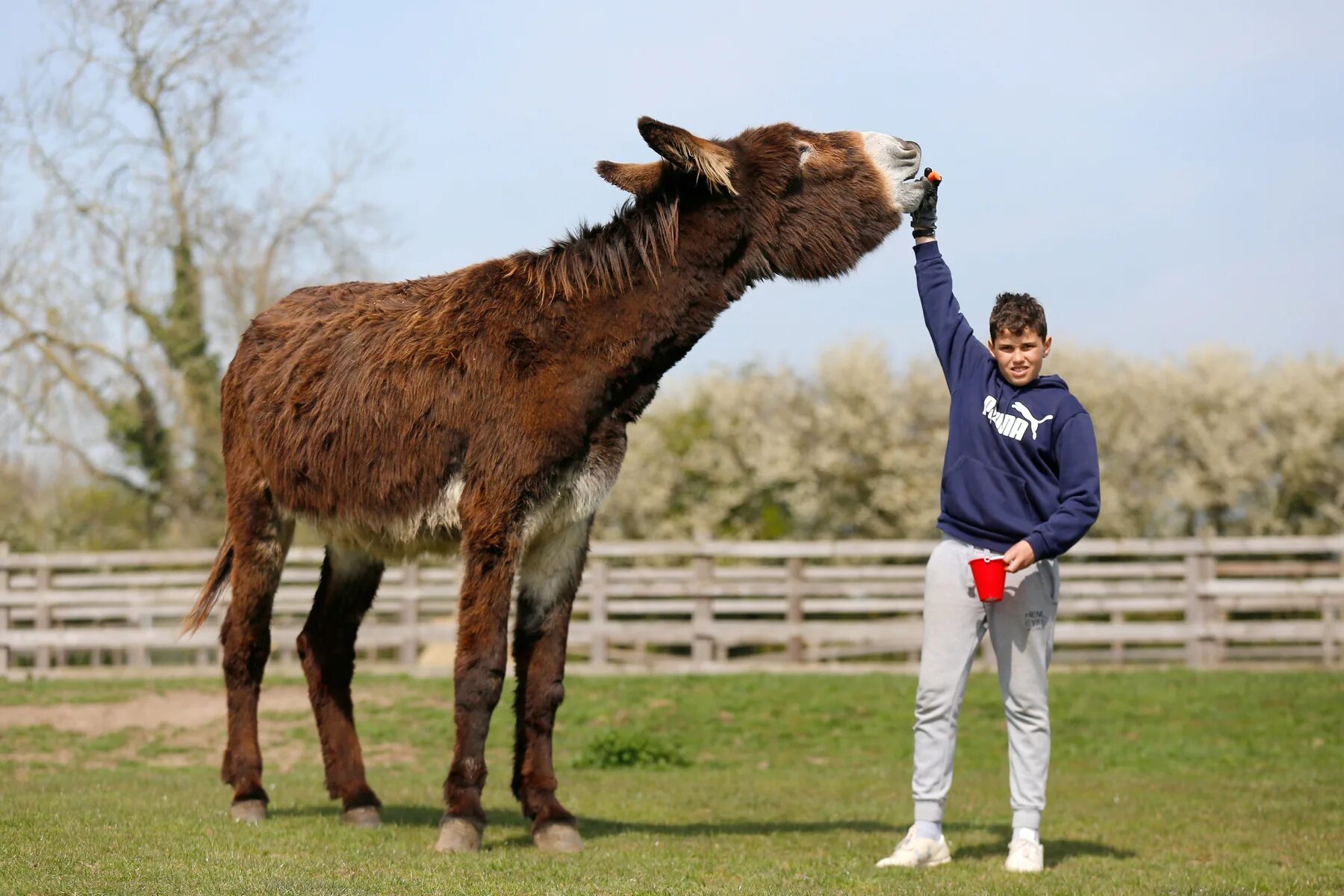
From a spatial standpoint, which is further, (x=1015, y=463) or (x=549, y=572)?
(x=549, y=572)

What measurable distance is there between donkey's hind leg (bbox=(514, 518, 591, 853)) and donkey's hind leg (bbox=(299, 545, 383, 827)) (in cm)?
114

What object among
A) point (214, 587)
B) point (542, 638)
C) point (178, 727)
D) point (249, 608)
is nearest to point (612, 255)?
point (542, 638)

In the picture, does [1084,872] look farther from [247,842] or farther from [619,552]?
[619,552]

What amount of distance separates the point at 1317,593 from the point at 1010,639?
14.2 meters

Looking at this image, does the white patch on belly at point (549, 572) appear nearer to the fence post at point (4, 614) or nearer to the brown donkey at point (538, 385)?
the brown donkey at point (538, 385)

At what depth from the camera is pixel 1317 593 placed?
17.8 m

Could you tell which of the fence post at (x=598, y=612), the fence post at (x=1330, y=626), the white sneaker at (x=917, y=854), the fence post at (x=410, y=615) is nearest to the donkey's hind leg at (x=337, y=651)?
the white sneaker at (x=917, y=854)

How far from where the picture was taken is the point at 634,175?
6238 millimetres

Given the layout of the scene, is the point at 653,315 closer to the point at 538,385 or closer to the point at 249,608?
the point at 538,385

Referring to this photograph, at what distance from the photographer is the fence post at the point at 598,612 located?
18.6 meters

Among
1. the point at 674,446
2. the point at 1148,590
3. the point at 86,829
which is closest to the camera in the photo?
the point at 86,829

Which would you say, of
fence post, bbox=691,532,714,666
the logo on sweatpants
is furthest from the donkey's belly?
fence post, bbox=691,532,714,666

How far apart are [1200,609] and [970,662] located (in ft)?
46.2

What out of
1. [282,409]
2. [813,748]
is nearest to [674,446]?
[813,748]
